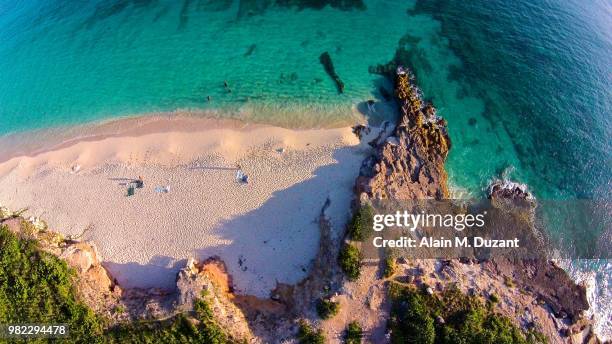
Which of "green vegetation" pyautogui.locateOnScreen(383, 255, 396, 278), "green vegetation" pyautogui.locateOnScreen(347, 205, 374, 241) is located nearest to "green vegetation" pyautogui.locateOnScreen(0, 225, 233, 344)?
"green vegetation" pyautogui.locateOnScreen(347, 205, 374, 241)

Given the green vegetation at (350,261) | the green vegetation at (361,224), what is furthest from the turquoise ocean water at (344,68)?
the green vegetation at (350,261)

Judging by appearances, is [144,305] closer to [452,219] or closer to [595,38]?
[452,219]

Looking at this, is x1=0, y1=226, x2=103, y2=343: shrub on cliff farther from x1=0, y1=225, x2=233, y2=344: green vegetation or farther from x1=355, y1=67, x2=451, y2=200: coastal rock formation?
x1=355, y1=67, x2=451, y2=200: coastal rock formation

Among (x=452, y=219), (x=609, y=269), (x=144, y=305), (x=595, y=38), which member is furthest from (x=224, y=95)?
(x=595, y=38)

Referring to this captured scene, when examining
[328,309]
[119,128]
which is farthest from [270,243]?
[119,128]

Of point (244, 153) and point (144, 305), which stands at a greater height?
point (244, 153)

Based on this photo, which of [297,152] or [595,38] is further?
[595,38]
